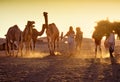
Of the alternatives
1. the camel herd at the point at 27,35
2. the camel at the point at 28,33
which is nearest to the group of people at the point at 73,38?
the camel herd at the point at 27,35

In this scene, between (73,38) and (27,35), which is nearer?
(27,35)

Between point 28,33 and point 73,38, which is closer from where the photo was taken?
point 28,33

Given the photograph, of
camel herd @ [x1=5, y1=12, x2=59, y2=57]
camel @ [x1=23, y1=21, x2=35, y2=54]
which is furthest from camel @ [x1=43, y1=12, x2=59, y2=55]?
camel @ [x1=23, y1=21, x2=35, y2=54]

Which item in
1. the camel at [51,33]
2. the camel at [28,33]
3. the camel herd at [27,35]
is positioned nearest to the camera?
the camel herd at [27,35]

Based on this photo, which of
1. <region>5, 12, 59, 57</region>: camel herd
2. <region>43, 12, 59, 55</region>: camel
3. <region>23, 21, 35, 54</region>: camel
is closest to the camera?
<region>5, 12, 59, 57</region>: camel herd

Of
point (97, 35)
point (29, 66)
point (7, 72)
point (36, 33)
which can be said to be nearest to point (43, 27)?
point (36, 33)

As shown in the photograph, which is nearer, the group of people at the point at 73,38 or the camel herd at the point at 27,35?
the camel herd at the point at 27,35

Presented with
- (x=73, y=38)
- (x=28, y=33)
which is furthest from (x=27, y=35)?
(x=73, y=38)

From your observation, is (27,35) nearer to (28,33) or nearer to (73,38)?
(28,33)

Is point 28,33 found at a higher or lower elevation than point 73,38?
higher

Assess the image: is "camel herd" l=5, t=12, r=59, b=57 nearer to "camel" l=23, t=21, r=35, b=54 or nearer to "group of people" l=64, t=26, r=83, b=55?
"camel" l=23, t=21, r=35, b=54

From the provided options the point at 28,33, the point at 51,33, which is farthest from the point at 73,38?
the point at 28,33

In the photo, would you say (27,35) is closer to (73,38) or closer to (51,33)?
(51,33)

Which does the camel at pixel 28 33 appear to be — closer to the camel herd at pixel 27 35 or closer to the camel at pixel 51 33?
the camel herd at pixel 27 35
